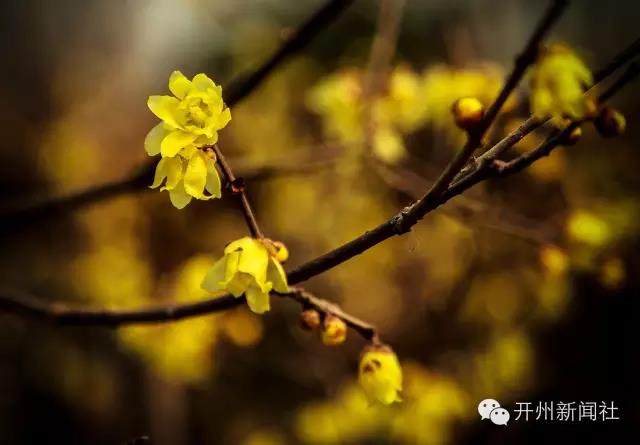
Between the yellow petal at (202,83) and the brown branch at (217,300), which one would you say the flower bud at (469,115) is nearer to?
the brown branch at (217,300)

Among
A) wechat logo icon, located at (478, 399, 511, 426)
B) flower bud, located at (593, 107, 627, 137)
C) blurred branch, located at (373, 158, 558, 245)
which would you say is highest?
blurred branch, located at (373, 158, 558, 245)

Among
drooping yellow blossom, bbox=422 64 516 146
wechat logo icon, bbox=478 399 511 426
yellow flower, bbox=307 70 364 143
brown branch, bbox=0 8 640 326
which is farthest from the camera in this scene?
yellow flower, bbox=307 70 364 143

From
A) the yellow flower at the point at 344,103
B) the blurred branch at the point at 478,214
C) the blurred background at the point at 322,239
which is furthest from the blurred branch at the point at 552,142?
the yellow flower at the point at 344,103

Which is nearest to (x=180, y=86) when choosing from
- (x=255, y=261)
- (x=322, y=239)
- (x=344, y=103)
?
(x=255, y=261)

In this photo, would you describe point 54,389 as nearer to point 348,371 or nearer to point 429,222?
point 348,371

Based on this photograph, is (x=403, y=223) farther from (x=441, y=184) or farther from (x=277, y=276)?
(x=277, y=276)

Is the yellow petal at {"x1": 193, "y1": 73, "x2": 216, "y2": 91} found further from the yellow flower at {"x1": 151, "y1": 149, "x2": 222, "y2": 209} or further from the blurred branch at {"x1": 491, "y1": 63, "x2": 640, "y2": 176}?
the blurred branch at {"x1": 491, "y1": 63, "x2": 640, "y2": 176}

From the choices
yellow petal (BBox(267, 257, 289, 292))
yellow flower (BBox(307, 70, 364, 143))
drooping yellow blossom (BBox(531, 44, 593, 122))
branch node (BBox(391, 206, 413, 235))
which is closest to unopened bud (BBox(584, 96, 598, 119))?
drooping yellow blossom (BBox(531, 44, 593, 122))

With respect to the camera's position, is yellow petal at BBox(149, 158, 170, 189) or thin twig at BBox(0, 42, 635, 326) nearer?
thin twig at BBox(0, 42, 635, 326)
